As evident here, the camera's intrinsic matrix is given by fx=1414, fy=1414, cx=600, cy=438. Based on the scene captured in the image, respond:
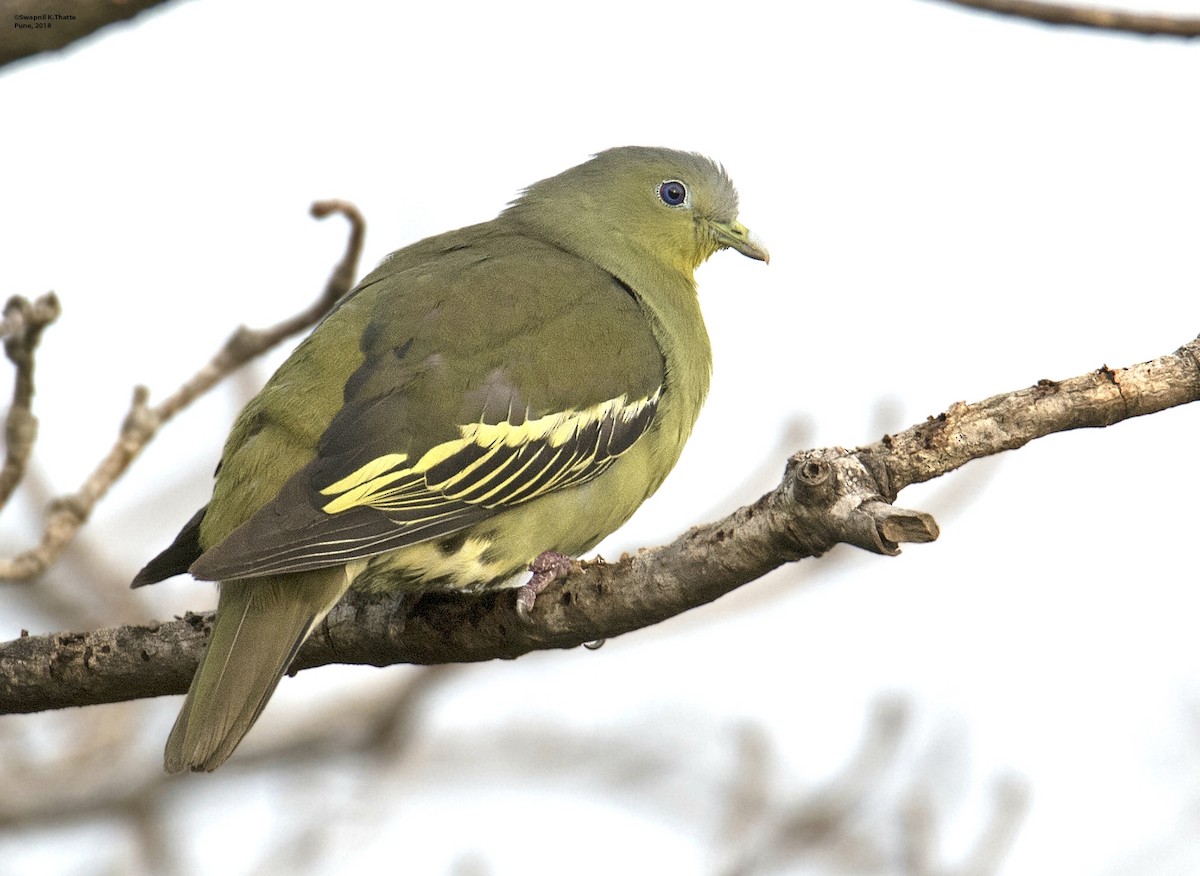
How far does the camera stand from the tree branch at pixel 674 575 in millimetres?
2908

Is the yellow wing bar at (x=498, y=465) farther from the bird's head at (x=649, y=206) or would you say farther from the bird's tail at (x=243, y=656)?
the bird's head at (x=649, y=206)

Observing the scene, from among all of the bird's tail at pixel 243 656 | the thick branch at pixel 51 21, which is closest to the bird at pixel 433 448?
the bird's tail at pixel 243 656

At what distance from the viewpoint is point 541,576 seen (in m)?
4.00

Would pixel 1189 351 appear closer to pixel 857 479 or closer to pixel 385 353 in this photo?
pixel 857 479

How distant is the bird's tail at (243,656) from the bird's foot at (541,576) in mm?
506

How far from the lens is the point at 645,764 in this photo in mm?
6340

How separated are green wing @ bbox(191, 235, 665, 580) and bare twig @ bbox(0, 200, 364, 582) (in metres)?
0.10

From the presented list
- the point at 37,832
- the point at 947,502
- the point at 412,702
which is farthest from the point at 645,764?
the point at 37,832

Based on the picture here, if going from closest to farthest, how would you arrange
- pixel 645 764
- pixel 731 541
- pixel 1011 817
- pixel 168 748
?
pixel 731 541
pixel 168 748
pixel 1011 817
pixel 645 764

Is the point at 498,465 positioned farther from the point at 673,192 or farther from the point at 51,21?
the point at 673,192

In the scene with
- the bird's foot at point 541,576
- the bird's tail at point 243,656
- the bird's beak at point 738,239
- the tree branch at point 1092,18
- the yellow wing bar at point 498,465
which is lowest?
the bird's tail at point 243,656

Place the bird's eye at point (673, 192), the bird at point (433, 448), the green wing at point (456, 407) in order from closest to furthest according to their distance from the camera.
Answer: the bird at point (433, 448)
the green wing at point (456, 407)
the bird's eye at point (673, 192)

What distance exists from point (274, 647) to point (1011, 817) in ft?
8.05

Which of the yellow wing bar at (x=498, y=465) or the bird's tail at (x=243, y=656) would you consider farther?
the yellow wing bar at (x=498, y=465)
